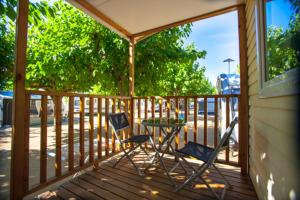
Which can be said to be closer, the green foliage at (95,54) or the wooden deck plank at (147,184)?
the wooden deck plank at (147,184)

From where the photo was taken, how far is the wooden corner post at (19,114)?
1771 mm

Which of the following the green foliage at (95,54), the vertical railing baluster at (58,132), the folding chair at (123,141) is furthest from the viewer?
the green foliage at (95,54)

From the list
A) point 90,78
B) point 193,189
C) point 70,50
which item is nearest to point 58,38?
point 70,50

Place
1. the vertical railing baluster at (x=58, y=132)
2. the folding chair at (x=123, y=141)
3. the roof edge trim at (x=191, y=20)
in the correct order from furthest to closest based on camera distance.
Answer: the roof edge trim at (x=191, y=20)
the folding chair at (x=123, y=141)
the vertical railing baluster at (x=58, y=132)

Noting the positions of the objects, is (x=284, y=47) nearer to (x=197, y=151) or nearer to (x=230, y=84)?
(x=197, y=151)

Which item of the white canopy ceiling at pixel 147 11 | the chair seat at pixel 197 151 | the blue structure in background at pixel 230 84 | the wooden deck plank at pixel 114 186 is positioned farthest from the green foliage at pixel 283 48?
the blue structure in background at pixel 230 84

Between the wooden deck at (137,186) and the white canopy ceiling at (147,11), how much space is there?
2324 millimetres

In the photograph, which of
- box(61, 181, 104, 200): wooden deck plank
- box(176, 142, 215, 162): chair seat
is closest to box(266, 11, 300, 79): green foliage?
box(176, 142, 215, 162): chair seat

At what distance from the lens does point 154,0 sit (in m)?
2.71

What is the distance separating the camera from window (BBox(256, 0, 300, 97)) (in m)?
0.91

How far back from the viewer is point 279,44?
124 centimetres

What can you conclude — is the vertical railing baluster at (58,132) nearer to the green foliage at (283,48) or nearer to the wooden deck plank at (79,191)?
the wooden deck plank at (79,191)

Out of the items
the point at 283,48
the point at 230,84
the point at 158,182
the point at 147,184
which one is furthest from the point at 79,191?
the point at 230,84

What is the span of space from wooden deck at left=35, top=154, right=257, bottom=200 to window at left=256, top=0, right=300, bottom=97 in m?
1.31
